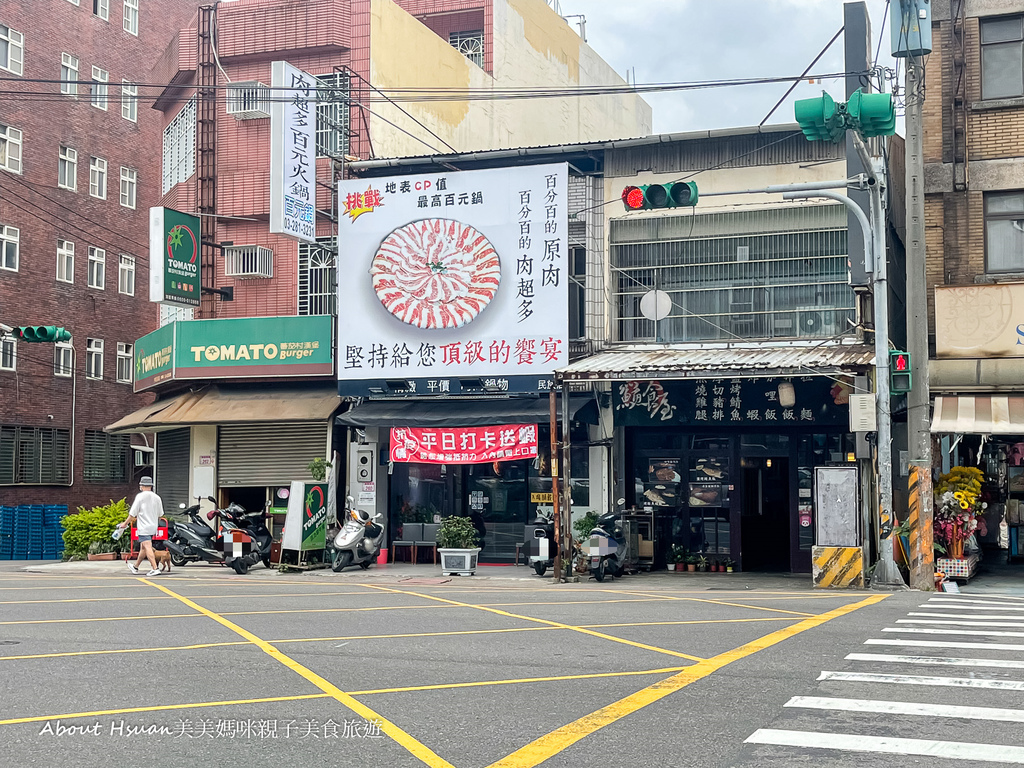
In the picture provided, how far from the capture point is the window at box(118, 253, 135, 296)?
40.1 metres

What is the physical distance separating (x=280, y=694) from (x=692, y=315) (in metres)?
15.3

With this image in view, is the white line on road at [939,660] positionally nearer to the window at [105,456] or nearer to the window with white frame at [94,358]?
the window at [105,456]

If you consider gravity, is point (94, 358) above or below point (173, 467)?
above

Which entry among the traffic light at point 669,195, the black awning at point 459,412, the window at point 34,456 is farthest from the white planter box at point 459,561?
the window at point 34,456

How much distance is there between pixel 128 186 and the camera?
134ft

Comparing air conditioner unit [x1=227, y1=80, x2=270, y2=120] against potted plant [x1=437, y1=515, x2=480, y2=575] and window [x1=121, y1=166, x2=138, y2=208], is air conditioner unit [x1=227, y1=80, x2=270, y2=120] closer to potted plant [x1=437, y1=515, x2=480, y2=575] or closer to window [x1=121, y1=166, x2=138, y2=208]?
potted plant [x1=437, y1=515, x2=480, y2=575]

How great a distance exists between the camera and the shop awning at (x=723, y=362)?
725 inches

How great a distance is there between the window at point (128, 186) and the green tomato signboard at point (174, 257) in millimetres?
16414

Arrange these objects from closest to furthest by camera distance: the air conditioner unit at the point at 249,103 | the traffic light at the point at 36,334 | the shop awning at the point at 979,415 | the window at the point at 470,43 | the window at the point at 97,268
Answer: the shop awning at the point at 979,415 → the traffic light at the point at 36,334 → the air conditioner unit at the point at 249,103 → the window at the point at 470,43 → the window at the point at 97,268

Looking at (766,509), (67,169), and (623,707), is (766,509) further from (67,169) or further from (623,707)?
(67,169)

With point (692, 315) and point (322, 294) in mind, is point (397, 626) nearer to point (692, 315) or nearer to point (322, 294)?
point (692, 315)

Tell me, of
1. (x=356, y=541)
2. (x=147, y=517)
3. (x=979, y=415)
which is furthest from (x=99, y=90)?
(x=979, y=415)

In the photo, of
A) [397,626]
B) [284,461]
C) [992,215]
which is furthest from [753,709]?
[284,461]

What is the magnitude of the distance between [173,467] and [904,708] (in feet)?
76.2
